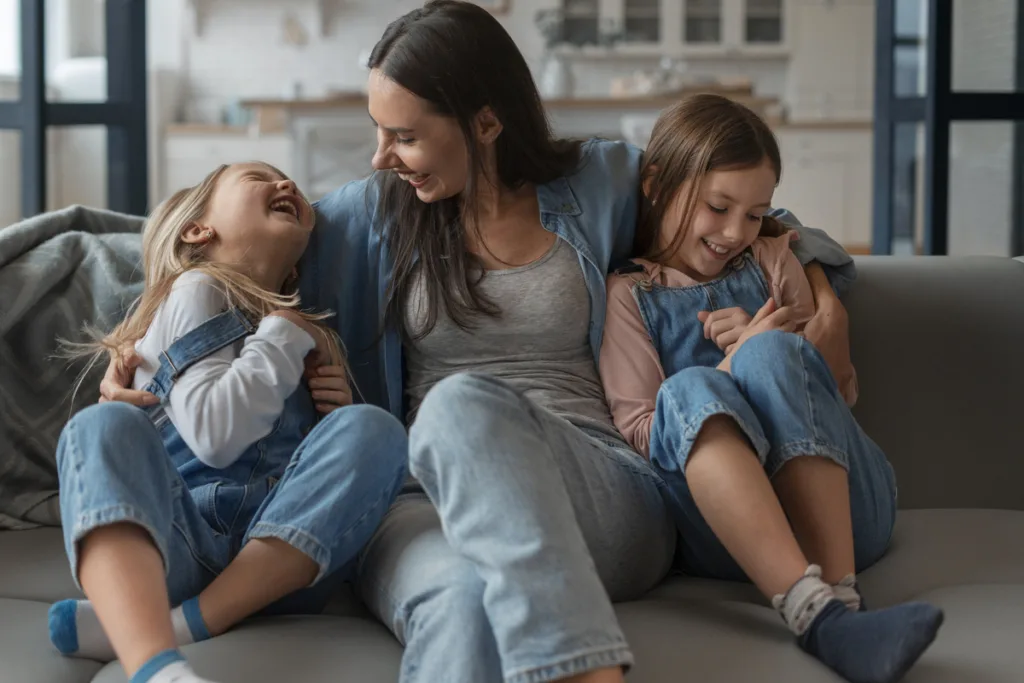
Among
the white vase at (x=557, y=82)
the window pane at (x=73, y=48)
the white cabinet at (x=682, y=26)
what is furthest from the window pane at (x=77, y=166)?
the white cabinet at (x=682, y=26)

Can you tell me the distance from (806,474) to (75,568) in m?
0.75

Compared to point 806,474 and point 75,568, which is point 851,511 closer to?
point 806,474

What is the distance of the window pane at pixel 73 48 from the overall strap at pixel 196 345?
5.63 metres

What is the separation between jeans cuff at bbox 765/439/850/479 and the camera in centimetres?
131

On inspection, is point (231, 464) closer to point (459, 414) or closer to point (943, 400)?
point (459, 414)

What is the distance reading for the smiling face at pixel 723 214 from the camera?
154cm

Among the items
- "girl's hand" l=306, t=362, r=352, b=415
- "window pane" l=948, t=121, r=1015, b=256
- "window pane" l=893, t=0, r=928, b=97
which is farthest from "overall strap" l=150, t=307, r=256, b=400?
"window pane" l=893, t=0, r=928, b=97

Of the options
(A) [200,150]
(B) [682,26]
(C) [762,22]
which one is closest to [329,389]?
(A) [200,150]

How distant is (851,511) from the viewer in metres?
1.41

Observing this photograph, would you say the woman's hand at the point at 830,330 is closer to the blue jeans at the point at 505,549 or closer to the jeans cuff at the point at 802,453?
the jeans cuff at the point at 802,453

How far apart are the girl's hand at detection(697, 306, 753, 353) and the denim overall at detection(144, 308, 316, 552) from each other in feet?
1.72

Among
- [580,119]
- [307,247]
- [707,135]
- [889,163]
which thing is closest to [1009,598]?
[707,135]

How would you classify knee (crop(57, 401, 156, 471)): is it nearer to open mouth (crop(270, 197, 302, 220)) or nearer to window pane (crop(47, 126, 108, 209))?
open mouth (crop(270, 197, 302, 220))

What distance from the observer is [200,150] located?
288 inches
